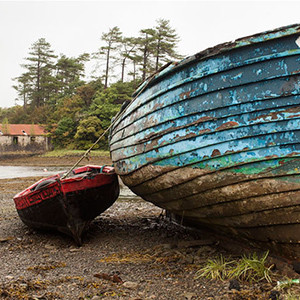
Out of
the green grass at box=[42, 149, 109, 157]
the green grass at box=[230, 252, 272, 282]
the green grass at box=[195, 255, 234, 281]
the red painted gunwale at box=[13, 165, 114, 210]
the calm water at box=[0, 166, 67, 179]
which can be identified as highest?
the red painted gunwale at box=[13, 165, 114, 210]

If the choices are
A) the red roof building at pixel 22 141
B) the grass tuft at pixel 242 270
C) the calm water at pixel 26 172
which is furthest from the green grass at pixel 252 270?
the red roof building at pixel 22 141

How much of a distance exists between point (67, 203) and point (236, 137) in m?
2.83

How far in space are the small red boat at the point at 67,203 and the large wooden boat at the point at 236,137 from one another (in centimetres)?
157

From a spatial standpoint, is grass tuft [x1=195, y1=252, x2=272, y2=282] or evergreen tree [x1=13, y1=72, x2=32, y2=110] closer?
→ grass tuft [x1=195, y1=252, x2=272, y2=282]

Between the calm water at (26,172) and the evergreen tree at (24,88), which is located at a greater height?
the evergreen tree at (24,88)

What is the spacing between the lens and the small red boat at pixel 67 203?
4.80 metres

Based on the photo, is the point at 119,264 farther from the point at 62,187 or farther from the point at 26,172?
the point at 26,172

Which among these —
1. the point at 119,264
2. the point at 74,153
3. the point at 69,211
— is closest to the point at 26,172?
the point at 74,153

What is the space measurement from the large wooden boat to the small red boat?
1567mm

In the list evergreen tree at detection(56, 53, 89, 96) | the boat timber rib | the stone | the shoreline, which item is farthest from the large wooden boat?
evergreen tree at detection(56, 53, 89, 96)

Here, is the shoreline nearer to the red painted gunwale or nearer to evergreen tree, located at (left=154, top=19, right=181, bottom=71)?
the red painted gunwale

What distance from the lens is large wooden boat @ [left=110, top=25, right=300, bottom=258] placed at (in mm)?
2844

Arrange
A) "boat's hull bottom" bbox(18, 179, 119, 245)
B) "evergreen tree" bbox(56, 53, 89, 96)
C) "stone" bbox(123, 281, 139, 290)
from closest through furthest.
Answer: "stone" bbox(123, 281, 139, 290), "boat's hull bottom" bbox(18, 179, 119, 245), "evergreen tree" bbox(56, 53, 89, 96)

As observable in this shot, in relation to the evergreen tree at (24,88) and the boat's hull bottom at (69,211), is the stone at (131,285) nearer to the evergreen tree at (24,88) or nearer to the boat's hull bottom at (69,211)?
the boat's hull bottom at (69,211)
